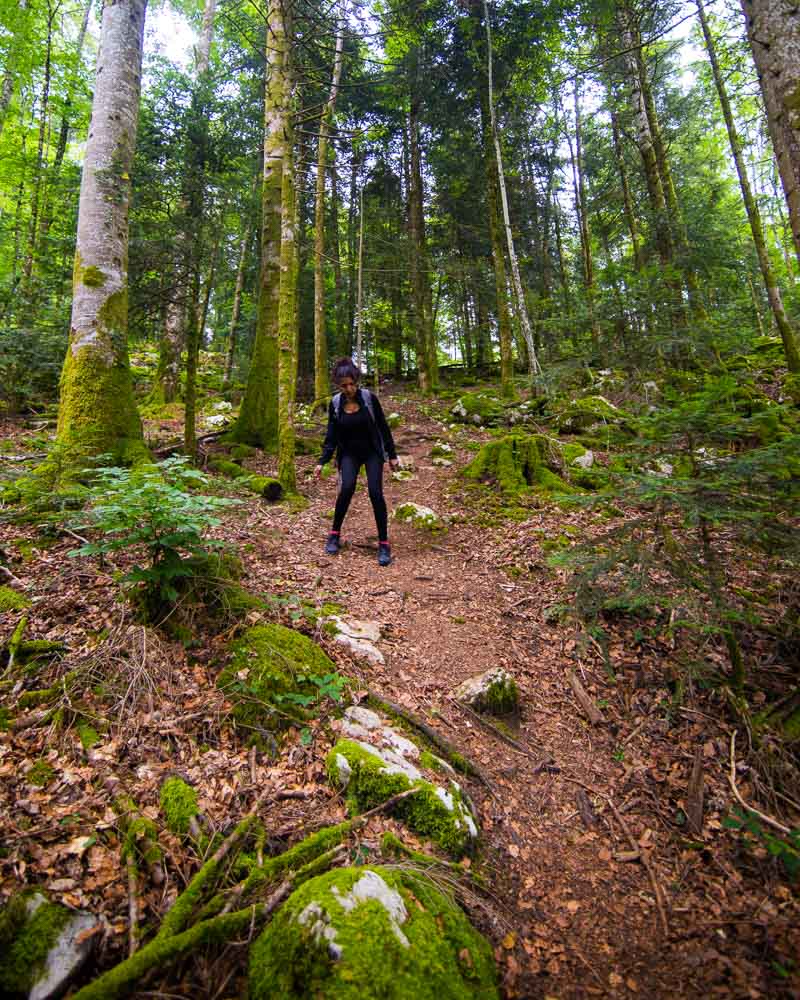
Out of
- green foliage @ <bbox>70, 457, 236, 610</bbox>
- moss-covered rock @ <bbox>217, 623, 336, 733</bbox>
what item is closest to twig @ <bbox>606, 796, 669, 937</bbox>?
moss-covered rock @ <bbox>217, 623, 336, 733</bbox>

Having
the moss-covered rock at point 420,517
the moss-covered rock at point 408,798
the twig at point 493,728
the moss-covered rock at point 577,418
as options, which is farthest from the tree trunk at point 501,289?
the moss-covered rock at point 408,798

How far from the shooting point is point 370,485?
17.0ft

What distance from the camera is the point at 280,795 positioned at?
6.85 ft

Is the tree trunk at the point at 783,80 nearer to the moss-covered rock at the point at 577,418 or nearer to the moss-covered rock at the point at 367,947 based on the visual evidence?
the moss-covered rock at the point at 367,947

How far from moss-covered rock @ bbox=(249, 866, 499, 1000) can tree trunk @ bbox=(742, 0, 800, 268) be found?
413cm

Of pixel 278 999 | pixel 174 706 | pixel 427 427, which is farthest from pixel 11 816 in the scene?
pixel 427 427

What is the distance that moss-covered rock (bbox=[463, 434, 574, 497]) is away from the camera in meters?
6.99

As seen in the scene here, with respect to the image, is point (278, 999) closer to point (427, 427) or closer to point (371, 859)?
point (371, 859)

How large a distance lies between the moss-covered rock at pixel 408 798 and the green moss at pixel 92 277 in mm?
6067

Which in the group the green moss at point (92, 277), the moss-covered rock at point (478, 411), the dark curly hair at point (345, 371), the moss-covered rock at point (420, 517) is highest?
the moss-covered rock at point (478, 411)

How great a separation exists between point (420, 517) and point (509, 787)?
4.13 metres

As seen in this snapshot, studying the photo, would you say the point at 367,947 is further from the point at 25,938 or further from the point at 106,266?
the point at 106,266

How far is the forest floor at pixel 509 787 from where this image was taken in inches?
65.7

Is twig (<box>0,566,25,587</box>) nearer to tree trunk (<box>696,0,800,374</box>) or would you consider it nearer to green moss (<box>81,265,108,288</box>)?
green moss (<box>81,265,108,288</box>)
